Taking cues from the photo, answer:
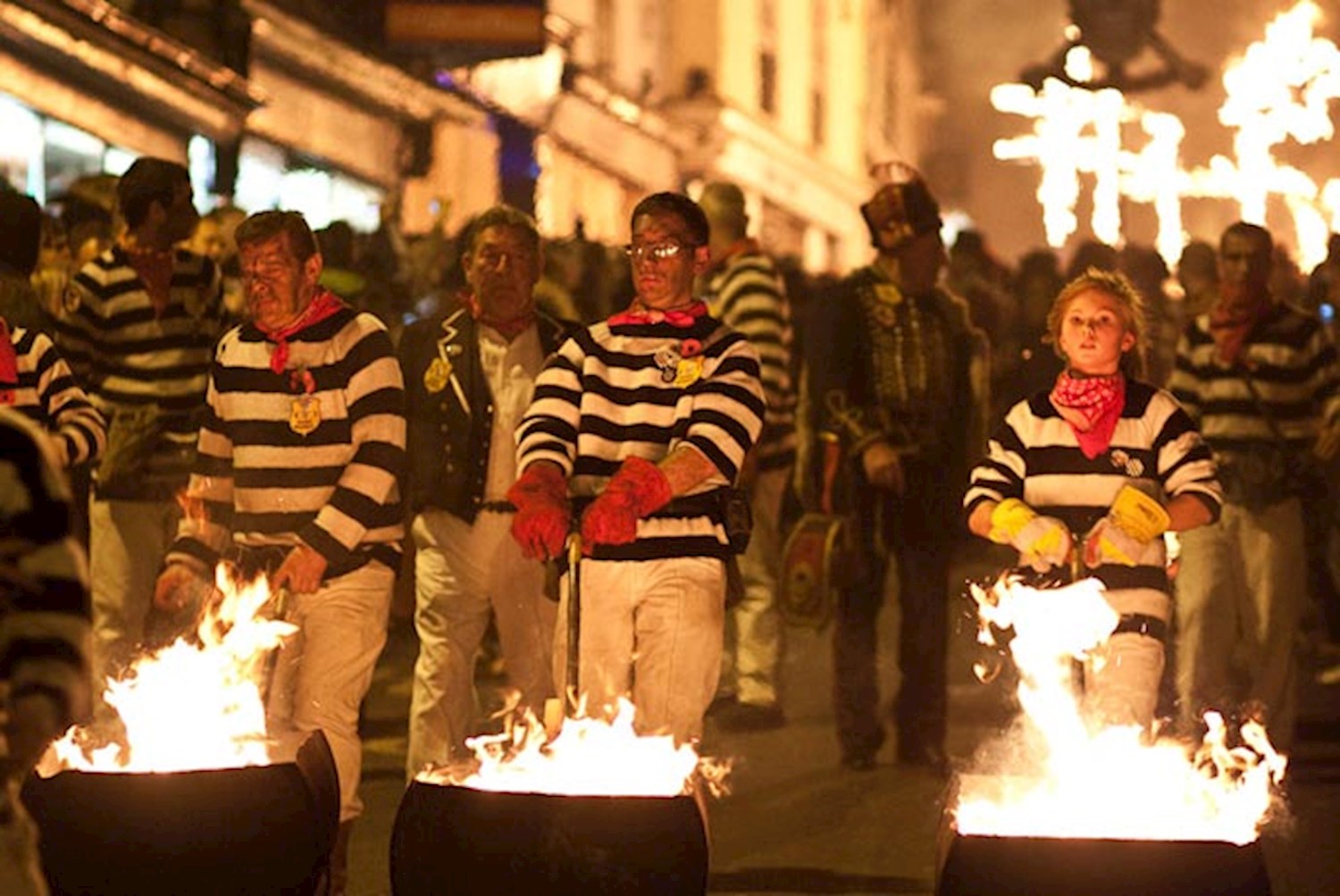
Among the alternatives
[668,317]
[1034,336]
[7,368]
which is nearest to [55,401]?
[7,368]

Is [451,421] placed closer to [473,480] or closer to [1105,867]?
[473,480]

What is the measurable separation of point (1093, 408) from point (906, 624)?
12.1 feet

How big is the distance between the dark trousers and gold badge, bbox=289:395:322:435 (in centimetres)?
374

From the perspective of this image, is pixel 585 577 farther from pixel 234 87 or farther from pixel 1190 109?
pixel 1190 109

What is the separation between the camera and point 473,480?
10.2 metres

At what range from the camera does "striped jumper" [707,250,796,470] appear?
13461 mm

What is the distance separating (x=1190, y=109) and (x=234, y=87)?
4570cm

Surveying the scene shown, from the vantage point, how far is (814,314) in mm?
12297

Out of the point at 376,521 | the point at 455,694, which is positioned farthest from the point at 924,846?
the point at 376,521

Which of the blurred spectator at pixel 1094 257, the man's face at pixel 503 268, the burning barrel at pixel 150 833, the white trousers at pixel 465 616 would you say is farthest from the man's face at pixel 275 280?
the blurred spectator at pixel 1094 257

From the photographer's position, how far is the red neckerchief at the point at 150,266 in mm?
11516

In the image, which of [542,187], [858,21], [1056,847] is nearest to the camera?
[1056,847]

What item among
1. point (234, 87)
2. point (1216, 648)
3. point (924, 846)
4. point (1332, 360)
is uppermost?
point (234, 87)

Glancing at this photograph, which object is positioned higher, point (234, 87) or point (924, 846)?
point (234, 87)
